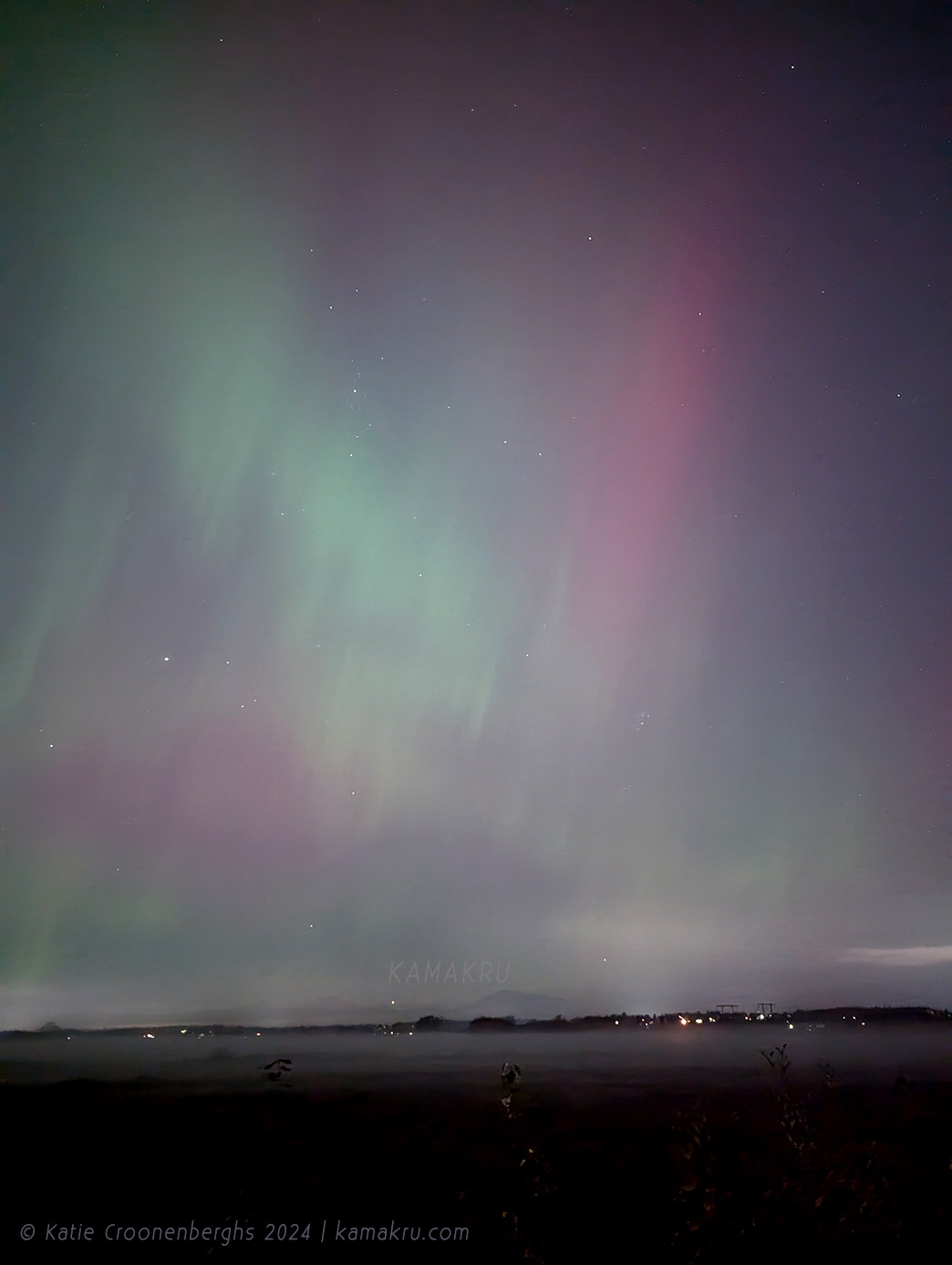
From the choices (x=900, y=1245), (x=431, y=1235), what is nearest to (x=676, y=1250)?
(x=900, y=1245)

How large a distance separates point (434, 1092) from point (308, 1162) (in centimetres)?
2471

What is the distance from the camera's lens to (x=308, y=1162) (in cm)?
2662

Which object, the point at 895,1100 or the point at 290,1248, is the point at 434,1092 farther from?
the point at 290,1248

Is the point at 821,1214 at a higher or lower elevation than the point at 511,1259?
higher

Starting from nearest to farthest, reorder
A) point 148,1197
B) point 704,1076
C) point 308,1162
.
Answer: point 148,1197
point 308,1162
point 704,1076

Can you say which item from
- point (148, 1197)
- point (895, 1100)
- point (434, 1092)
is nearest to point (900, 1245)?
point (148, 1197)

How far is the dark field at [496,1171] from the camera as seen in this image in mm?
14750

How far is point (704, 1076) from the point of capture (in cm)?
5800

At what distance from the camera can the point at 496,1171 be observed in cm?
2472

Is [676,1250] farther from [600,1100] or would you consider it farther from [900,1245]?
[600,1100]

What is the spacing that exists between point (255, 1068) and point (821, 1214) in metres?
67.5

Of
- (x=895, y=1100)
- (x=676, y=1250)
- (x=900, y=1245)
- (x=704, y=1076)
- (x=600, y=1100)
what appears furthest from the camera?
(x=704, y=1076)

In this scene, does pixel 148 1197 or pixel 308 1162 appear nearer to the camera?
pixel 148 1197

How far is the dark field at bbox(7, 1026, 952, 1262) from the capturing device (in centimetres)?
1475
